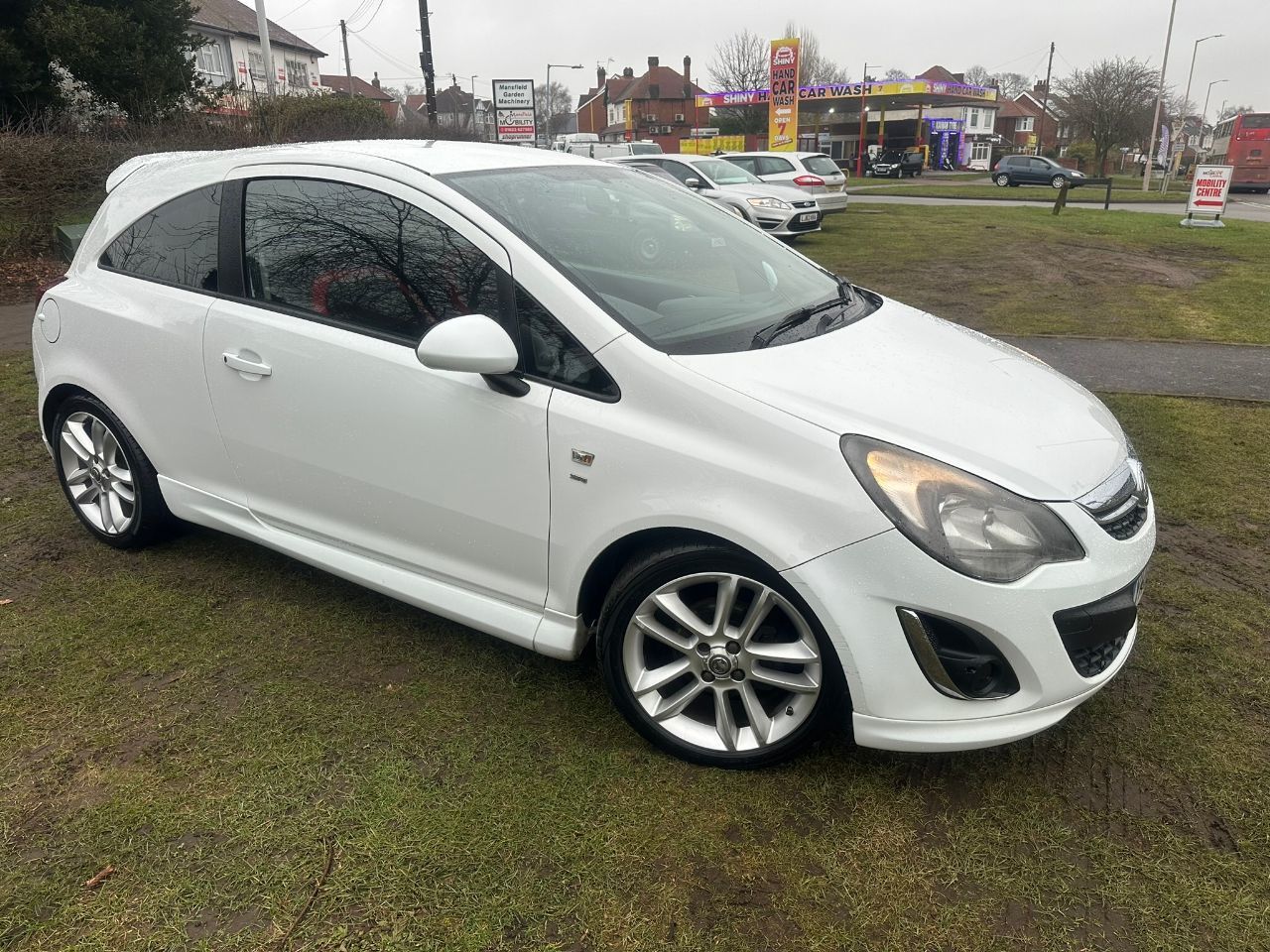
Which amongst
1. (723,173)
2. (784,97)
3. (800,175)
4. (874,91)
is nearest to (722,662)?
(723,173)

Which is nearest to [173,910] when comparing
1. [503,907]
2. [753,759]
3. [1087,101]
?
[503,907]

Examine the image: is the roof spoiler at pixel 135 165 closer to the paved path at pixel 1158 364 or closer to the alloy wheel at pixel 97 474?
the alloy wheel at pixel 97 474

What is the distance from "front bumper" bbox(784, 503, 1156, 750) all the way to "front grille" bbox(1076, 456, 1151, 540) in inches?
2.1

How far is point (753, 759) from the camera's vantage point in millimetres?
2510

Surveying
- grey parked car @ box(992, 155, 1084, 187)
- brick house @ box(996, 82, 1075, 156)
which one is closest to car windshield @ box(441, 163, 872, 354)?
grey parked car @ box(992, 155, 1084, 187)

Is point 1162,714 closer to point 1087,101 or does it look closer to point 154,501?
point 154,501

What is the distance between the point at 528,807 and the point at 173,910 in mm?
871

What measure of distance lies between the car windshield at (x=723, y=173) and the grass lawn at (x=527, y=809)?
1392 centimetres

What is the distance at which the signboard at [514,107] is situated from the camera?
70.8ft

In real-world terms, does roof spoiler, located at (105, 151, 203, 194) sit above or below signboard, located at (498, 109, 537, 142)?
below

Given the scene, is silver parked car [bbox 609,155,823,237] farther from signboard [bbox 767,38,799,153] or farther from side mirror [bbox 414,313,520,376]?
signboard [bbox 767,38,799,153]

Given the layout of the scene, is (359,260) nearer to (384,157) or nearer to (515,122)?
(384,157)

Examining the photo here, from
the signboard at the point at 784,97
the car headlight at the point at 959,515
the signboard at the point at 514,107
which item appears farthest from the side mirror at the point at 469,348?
the signboard at the point at 784,97

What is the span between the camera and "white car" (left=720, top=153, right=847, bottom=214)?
18.2 metres
